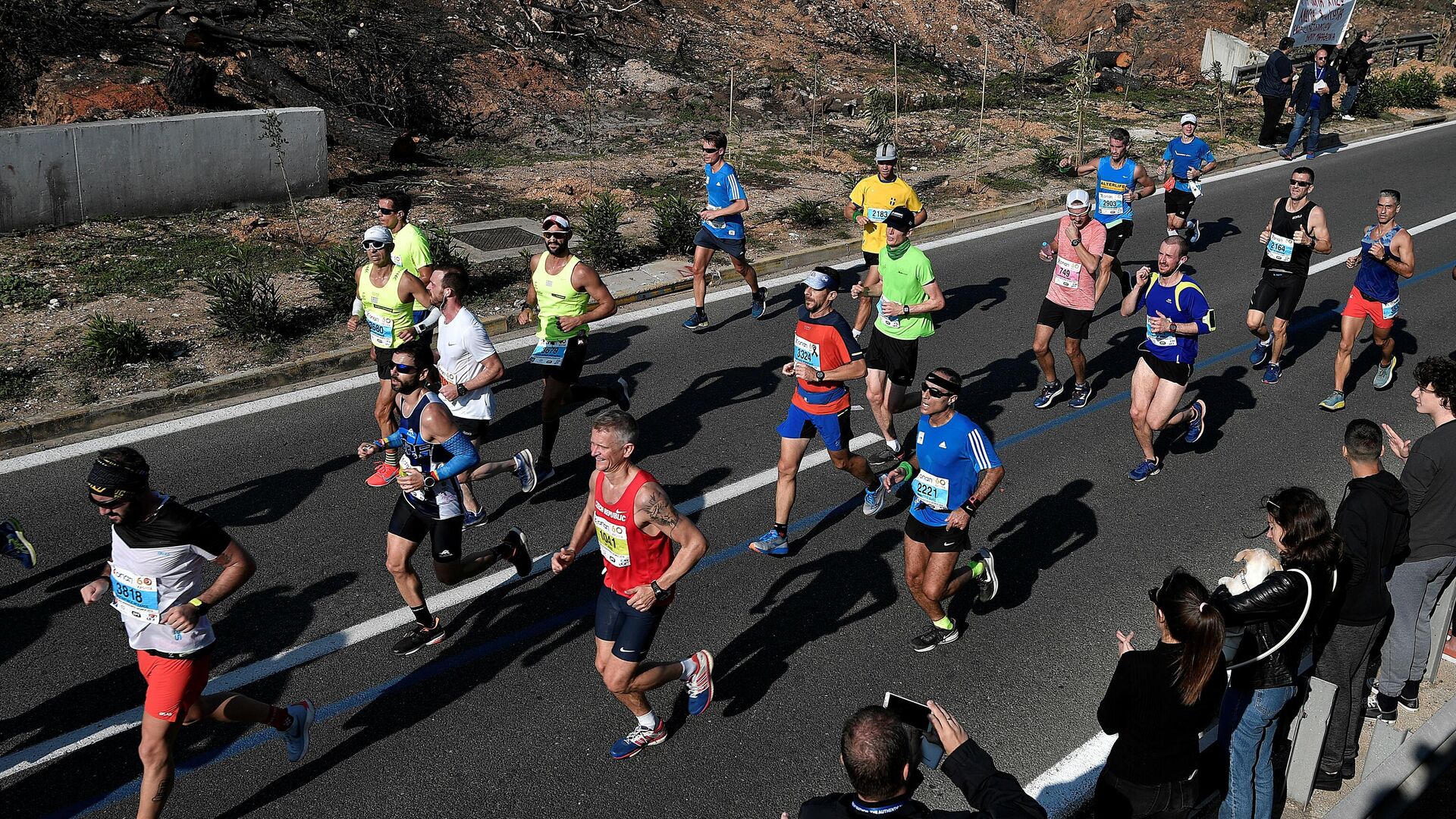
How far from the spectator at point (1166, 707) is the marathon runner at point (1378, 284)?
6.84 meters

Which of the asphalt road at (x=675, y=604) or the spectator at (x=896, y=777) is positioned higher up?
the spectator at (x=896, y=777)

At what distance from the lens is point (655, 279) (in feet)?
42.2

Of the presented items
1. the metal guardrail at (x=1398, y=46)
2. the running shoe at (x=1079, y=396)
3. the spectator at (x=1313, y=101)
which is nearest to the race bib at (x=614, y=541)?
the running shoe at (x=1079, y=396)

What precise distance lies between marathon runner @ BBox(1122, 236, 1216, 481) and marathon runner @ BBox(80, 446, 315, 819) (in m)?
6.71

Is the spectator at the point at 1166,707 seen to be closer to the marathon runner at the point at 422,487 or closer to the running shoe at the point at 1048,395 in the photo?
the marathon runner at the point at 422,487

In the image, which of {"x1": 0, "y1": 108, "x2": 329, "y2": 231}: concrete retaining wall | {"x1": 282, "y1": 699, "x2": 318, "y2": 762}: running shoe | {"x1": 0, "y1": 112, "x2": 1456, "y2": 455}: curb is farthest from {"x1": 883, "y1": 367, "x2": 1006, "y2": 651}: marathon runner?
{"x1": 0, "y1": 108, "x2": 329, "y2": 231}: concrete retaining wall

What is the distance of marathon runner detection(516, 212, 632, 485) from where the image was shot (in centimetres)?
838

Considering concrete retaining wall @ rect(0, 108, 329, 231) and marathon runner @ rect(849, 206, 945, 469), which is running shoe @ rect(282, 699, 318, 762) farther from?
concrete retaining wall @ rect(0, 108, 329, 231)

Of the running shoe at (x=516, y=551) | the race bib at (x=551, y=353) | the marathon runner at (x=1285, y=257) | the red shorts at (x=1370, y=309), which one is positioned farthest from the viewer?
the marathon runner at (x=1285, y=257)

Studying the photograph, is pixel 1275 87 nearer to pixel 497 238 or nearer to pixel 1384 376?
pixel 1384 376

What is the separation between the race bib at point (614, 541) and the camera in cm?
528

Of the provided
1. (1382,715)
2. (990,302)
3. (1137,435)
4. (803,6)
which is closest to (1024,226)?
(990,302)

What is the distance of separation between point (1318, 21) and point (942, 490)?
2309cm

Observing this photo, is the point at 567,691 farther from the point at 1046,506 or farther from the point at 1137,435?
the point at 1137,435
